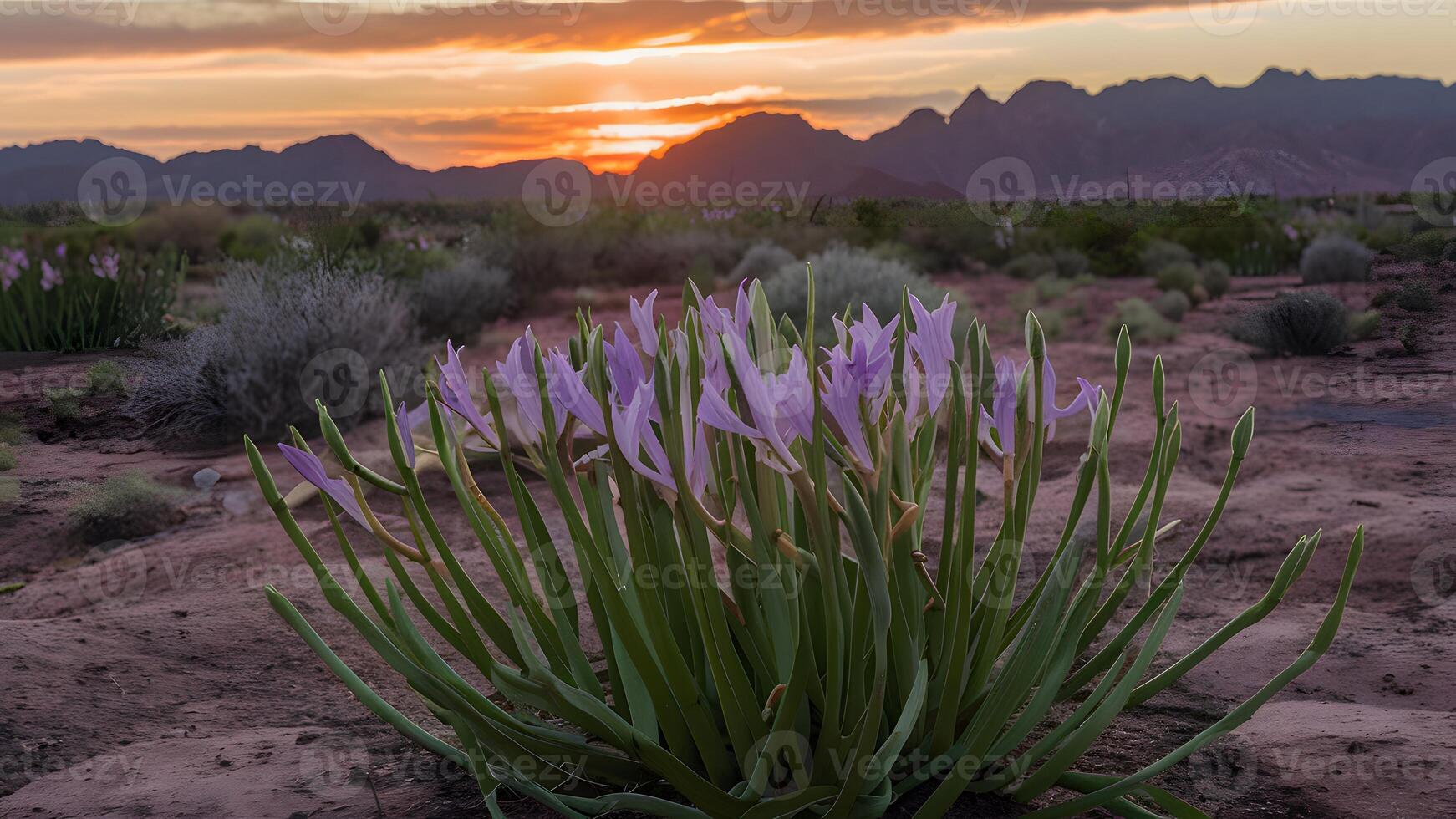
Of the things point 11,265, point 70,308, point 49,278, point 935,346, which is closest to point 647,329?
point 935,346

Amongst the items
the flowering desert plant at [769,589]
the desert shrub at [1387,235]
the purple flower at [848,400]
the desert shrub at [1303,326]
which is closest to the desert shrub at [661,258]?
the desert shrub at [1303,326]

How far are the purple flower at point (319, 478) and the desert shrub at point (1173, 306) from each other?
10647 millimetres

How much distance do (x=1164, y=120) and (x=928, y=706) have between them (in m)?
53.2

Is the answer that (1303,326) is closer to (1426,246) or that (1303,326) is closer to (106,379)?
(1426,246)

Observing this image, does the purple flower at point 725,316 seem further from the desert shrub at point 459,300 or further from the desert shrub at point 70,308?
the desert shrub at point 459,300

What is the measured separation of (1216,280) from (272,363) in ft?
32.8

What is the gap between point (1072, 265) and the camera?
48.9ft

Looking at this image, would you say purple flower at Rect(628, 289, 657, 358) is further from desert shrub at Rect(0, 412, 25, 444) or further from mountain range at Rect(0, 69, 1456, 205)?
mountain range at Rect(0, 69, 1456, 205)

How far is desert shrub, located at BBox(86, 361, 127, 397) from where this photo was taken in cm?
655

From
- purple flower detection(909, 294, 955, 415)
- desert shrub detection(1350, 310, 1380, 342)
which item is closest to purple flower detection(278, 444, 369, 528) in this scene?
purple flower detection(909, 294, 955, 415)

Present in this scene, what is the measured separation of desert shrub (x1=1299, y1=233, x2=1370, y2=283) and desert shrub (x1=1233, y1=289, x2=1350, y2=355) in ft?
8.99

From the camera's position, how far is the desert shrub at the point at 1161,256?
46.7 ft

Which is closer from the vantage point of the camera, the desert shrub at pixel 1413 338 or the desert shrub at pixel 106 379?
the desert shrub at pixel 106 379

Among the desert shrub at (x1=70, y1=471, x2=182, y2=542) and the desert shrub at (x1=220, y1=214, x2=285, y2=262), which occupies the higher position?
the desert shrub at (x1=220, y1=214, x2=285, y2=262)
